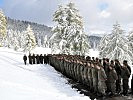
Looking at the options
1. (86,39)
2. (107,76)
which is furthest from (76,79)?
(86,39)

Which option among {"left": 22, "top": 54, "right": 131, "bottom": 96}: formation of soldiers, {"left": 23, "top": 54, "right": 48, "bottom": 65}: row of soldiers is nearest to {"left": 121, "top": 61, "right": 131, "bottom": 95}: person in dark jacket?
{"left": 22, "top": 54, "right": 131, "bottom": 96}: formation of soldiers

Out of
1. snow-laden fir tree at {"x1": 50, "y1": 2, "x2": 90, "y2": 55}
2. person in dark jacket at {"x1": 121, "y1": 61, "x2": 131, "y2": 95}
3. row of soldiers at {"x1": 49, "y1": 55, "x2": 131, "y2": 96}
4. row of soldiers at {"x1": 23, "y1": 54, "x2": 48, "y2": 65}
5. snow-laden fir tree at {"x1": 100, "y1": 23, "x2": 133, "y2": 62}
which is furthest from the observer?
snow-laden fir tree at {"x1": 100, "y1": 23, "x2": 133, "y2": 62}

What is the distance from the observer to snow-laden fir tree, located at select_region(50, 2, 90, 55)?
1521 inches

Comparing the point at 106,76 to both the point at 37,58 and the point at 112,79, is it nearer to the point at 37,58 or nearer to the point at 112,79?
the point at 112,79

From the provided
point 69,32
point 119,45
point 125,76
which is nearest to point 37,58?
point 69,32

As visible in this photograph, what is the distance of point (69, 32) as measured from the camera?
39.4 metres

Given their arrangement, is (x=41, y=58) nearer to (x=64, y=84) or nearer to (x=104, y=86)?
(x=64, y=84)

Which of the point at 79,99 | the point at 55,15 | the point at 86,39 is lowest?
the point at 79,99

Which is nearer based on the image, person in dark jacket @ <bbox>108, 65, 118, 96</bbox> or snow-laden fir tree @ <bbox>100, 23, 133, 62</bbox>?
person in dark jacket @ <bbox>108, 65, 118, 96</bbox>

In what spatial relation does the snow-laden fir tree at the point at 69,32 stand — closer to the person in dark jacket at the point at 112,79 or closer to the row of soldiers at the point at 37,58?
the row of soldiers at the point at 37,58

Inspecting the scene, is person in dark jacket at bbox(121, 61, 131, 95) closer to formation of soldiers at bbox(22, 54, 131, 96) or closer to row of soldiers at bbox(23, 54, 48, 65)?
formation of soldiers at bbox(22, 54, 131, 96)

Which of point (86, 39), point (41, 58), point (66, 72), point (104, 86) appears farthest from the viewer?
point (86, 39)

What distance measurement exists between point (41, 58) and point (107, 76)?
19.4 metres

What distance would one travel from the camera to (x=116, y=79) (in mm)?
14727
